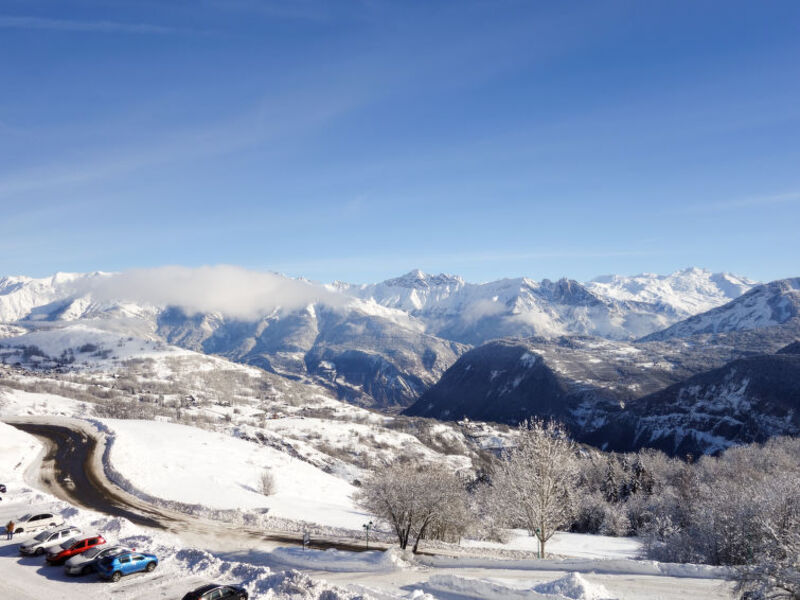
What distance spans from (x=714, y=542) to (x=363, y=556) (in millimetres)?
41542

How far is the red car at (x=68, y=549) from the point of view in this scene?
3488 centimetres

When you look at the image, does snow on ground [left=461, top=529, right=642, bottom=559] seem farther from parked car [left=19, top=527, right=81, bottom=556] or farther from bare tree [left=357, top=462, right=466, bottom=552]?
parked car [left=19, top=527, right=81, bottom=556]

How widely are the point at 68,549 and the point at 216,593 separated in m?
15.9

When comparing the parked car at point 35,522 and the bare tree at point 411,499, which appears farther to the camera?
the bare tree at point 411,499

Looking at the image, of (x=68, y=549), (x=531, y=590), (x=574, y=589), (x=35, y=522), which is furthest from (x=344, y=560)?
(x=35, y=522)

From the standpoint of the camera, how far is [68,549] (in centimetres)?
3512

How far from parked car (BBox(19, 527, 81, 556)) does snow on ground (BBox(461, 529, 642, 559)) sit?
4720 cm

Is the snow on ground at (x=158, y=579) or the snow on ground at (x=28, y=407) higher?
the snow on ground at (x=28, y=407)

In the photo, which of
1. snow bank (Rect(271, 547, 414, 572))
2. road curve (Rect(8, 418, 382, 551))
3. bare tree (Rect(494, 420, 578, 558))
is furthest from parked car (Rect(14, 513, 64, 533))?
bare tree (Rect(494, 420, 578, 558))

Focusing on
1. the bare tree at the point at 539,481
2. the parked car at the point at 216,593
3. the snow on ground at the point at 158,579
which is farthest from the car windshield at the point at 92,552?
the bare tree at the point at 539,481

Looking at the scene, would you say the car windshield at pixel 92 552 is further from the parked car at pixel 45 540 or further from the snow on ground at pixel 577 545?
the snow on ground at pixel 577 545

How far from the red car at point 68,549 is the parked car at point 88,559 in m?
0.90

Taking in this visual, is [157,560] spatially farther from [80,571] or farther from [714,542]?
[714,542]

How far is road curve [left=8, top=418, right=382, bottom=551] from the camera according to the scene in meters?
53.3
